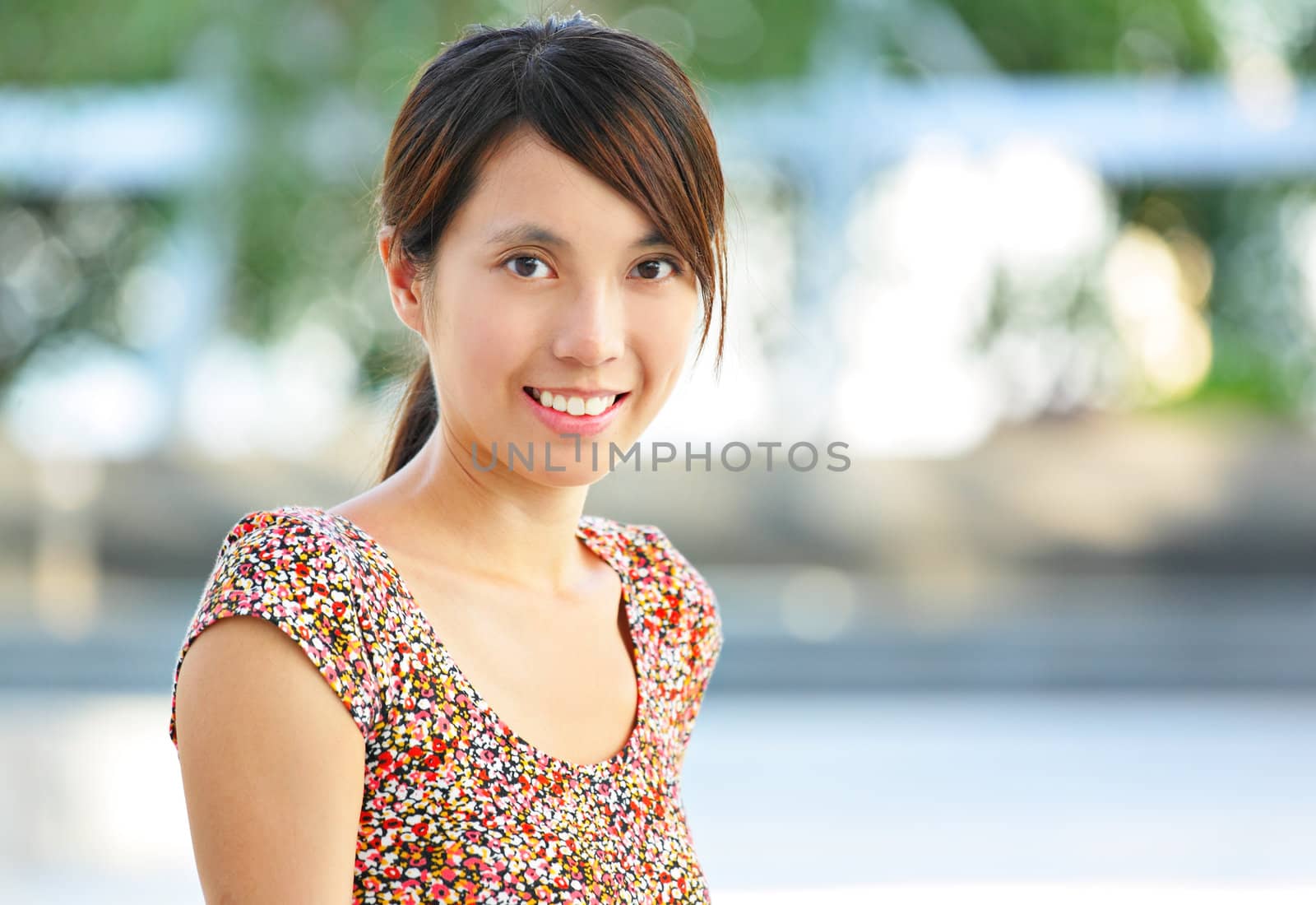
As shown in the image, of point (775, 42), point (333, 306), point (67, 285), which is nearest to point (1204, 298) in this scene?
point (775, 42)

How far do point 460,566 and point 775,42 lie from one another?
5.85 metres

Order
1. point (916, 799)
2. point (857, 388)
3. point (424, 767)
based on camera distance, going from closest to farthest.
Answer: point (424, 767), point (916, 799), point (857, 388)

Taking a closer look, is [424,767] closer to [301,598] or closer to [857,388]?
[301,598]

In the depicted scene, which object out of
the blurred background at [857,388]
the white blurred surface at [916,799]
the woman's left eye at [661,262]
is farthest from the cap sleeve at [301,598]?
the blurred background at [857,388]

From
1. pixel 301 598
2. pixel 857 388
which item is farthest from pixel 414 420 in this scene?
pixel 857 388

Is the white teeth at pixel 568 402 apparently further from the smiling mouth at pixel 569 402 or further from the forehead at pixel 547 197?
the forehead at pixel 547 197

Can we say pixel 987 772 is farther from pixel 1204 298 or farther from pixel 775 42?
pixel 1204 298

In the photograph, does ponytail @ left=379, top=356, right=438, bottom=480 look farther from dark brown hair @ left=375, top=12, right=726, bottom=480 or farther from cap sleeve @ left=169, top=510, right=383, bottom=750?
cap sleeve @ left=169, top=510, right=383, bottom=750

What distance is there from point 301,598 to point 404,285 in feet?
0.98

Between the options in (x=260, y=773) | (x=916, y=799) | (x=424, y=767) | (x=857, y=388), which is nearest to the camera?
(x=260, y=773)

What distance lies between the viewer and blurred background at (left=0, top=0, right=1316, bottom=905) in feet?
15.6

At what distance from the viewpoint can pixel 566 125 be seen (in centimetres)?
103

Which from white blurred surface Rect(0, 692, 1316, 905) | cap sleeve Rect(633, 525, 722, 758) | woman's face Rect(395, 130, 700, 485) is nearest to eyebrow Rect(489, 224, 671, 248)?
woman's face Rect(395, 130, 700, 485)

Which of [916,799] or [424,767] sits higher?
[916,799]
